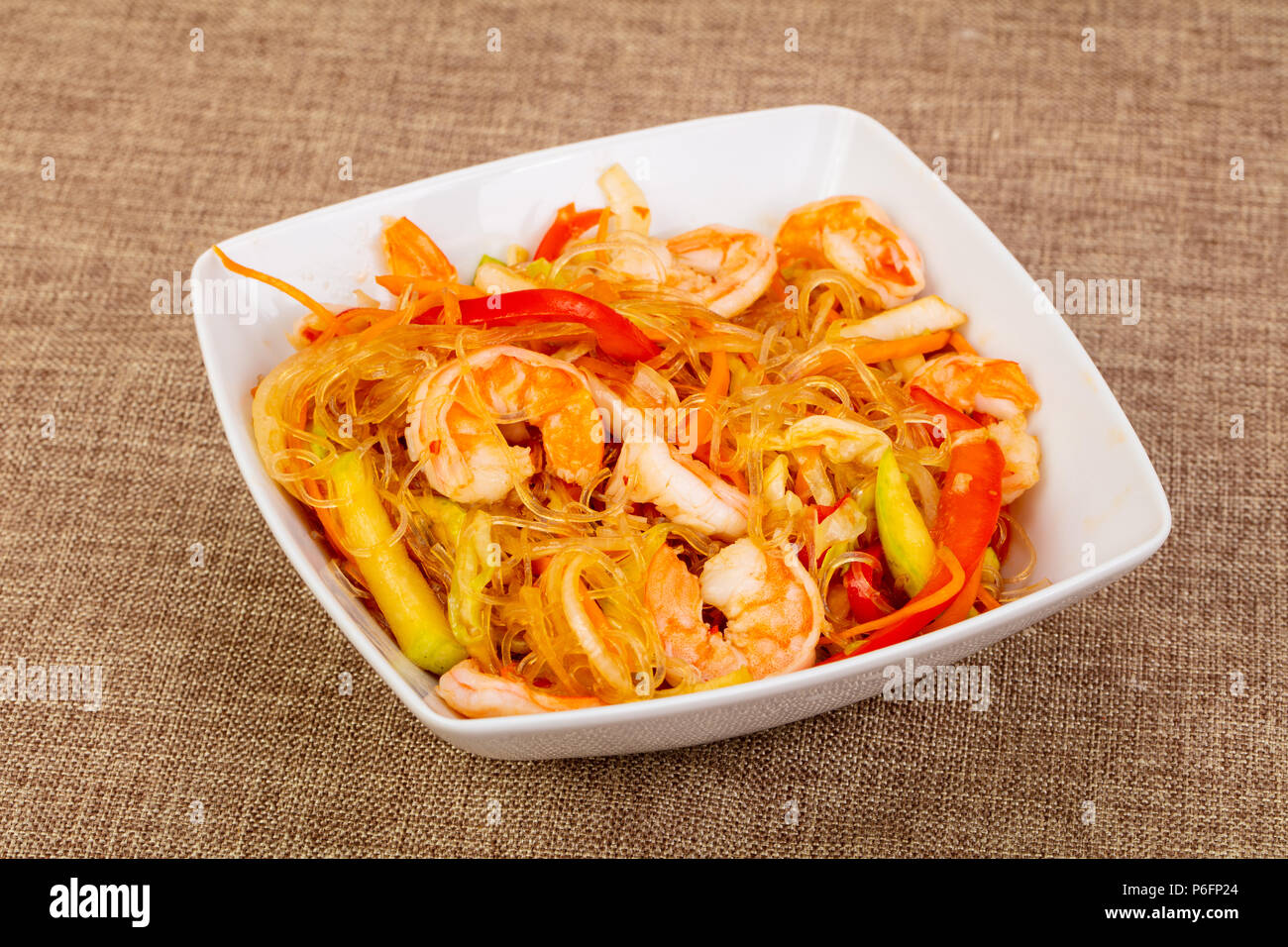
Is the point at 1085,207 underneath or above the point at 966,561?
above

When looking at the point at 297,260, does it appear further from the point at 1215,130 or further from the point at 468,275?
the point at 1215,130

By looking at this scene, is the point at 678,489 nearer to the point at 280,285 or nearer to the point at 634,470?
the point at 634,470

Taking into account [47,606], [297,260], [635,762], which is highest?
[297,260]

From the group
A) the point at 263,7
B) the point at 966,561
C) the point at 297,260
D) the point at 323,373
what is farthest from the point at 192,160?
the point at 966,561

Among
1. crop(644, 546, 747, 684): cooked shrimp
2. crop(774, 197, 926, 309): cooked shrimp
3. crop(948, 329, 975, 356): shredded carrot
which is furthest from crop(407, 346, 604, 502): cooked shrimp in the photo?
crop(948, 329, 975, 356): shredded carrot

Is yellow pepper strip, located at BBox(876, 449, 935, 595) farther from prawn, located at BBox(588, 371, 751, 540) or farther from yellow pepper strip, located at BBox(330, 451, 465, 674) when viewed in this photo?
yellow pepper strip, located at BBox(330, 451, 465, 674)

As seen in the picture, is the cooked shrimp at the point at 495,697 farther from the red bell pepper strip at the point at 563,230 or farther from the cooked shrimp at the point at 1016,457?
the red bell pepper strip at the point at 563,230

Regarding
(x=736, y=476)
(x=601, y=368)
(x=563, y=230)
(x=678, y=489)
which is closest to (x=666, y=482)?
(x=678, y=489)

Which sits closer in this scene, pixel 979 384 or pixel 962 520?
pixel 962 520
